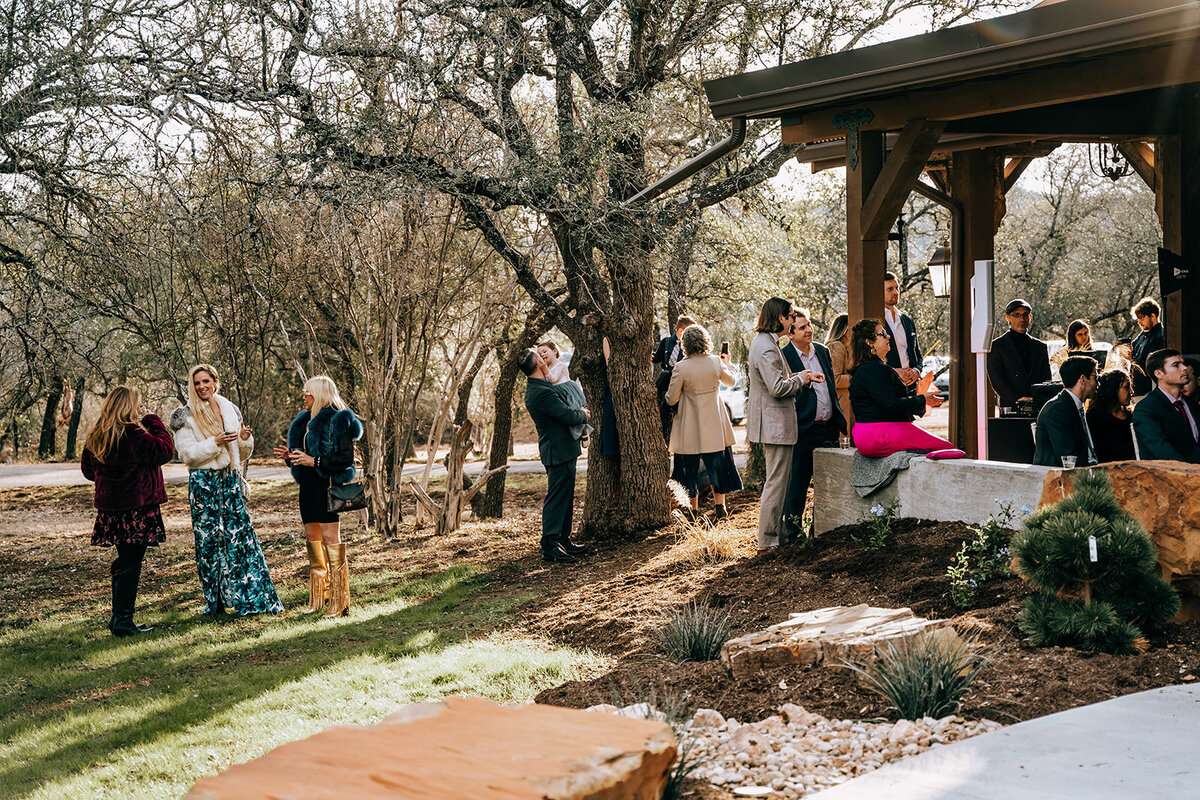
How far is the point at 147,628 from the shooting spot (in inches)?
312

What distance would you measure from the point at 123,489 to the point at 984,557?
600cm

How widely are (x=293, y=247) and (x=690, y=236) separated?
391cm

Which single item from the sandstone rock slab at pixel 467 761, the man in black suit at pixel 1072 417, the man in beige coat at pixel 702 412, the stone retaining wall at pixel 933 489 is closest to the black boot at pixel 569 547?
the man in beige coat at pixel 702 412

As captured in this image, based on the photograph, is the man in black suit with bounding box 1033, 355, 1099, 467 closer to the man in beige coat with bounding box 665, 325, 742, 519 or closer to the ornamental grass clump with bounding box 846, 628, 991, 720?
the ornamental grass clump with bounding box 846, 628, 991, 720

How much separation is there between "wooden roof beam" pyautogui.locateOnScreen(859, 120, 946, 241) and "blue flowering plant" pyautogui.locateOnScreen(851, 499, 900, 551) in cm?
211

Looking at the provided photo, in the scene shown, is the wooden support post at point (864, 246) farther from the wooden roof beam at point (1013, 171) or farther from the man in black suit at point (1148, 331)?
the wooden roof beam at point (1013, 171)

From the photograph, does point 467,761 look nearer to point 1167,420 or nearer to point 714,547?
point 1167,420

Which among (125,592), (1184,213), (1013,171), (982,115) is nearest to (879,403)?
(982,115)

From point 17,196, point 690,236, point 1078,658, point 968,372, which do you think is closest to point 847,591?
point 1078,658

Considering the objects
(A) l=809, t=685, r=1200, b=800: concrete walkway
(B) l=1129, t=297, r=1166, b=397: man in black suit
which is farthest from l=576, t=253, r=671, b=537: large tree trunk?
(A) l=809, t=685, r=1200, b=800: concrete walkway

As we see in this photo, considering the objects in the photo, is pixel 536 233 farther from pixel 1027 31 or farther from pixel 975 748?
pixel 975 748

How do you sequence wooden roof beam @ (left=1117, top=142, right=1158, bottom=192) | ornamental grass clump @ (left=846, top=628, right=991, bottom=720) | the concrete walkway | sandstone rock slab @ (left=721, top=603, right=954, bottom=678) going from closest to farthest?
the concrete walkway, ornamental grass clump @ (left=846, top=628, right=991, bottom=720), sandstone rock slab @ (left=721, top=603, right=954, bottom=678), wooden roof beam @ (left=1117, top=142, right=1158, bottom=192)

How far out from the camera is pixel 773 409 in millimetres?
7926

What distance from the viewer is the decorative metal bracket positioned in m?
8.10
